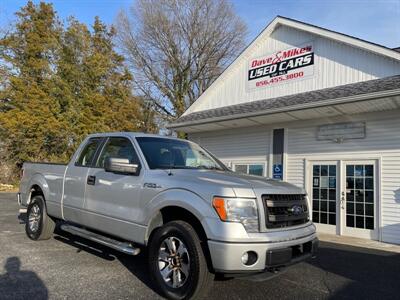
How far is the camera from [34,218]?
700 cm

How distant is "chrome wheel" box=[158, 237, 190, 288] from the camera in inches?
159

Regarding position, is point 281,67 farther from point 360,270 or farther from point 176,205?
point 176,205

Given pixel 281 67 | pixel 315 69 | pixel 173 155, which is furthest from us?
pixel 281 67

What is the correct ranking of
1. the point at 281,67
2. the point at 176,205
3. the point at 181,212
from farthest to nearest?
the point at 281,67 → the point at 181,212 → the point at 176,205

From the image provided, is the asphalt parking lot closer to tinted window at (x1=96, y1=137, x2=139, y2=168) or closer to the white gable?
tinted window at (x1=96, y1=137, x2=139, y2=168)

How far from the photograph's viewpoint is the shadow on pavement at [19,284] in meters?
4.11

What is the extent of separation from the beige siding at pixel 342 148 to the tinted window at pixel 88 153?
7.38m

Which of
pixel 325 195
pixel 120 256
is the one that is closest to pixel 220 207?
pixel 120 256

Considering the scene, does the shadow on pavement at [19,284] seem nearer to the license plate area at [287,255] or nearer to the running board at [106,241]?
the running board at [106,241]

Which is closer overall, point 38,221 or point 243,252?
point 243,252

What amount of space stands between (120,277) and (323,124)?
8.21 m

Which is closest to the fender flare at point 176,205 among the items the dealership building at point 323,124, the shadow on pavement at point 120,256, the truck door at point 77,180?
the shadow on pavement at point 120,256

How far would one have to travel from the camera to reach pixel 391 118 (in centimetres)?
979

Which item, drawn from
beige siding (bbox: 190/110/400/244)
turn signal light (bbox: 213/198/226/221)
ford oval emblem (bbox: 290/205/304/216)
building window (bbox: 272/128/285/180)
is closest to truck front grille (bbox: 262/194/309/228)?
ford oval emblem (bbox: 290/205/304/216)
